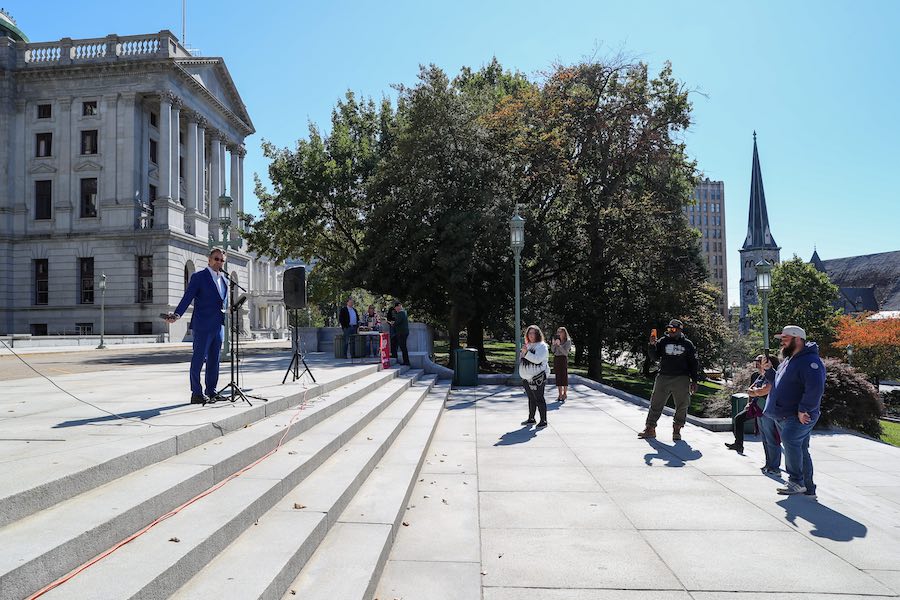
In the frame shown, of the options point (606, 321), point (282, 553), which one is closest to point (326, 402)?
point (282, 553)

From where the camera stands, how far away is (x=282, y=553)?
367 centimetres

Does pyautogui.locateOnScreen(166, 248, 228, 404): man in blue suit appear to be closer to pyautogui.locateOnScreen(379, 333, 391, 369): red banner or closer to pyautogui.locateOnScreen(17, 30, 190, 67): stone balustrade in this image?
pyautogui.locateOnScreen(379, 333, 391, 369): red banner

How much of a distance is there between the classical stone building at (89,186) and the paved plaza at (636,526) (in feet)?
137

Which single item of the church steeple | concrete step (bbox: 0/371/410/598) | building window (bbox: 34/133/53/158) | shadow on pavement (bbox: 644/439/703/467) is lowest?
shadow on pavement (bbox: 644/439/703/467)

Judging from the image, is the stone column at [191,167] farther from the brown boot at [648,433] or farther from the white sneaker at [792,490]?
the white sneaker at [792,490]

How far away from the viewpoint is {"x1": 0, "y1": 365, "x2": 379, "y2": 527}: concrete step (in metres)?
3.16

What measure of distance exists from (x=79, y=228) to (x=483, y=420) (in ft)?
149

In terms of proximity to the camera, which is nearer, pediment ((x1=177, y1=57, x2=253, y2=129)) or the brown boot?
the brown boot

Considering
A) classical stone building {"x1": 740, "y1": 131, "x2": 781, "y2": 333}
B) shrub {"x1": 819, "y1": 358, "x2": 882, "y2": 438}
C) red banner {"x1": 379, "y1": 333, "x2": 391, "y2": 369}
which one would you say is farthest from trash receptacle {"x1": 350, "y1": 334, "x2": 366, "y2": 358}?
classical stone building {"x1": 740, "y1": 131, "x2": 781, "y2": 333}

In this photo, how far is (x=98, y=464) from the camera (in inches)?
147

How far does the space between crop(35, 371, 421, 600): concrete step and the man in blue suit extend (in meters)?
1.68

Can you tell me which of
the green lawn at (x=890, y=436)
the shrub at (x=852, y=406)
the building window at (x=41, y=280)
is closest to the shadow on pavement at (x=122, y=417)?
the shrub at (x=852, y=406)

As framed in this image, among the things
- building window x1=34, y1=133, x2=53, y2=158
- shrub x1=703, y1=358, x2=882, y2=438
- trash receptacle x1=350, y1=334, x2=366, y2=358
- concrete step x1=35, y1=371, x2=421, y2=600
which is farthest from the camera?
building window x1=34, y1=133, x2=53, y2=158

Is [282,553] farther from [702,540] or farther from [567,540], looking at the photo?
[702,540]
